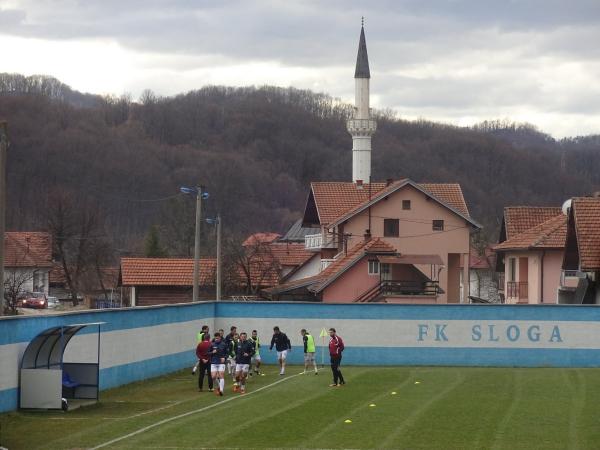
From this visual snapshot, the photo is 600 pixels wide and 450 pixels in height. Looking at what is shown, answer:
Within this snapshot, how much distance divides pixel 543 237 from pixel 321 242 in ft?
78.4

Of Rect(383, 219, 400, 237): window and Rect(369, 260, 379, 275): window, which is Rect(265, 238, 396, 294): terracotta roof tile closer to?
Rect(369, 260, 379, 275): window

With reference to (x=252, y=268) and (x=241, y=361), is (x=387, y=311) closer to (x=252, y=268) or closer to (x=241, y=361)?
(x=241, y=361)

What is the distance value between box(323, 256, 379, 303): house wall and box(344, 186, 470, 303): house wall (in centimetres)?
1285

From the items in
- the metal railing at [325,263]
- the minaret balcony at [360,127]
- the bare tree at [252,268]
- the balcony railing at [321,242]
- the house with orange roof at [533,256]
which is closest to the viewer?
the house with orange roof at [533,256]

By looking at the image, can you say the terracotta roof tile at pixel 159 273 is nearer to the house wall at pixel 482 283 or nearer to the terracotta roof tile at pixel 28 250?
the terracotta roof tile at pixel 28 250

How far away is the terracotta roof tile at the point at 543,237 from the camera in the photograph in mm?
57875

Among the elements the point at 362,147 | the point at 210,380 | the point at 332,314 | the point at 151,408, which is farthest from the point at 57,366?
the point at 362,147

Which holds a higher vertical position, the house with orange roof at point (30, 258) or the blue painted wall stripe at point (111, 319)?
the house with orange roof at point (30, 258)

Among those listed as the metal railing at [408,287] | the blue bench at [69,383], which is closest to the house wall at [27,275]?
the metal railing at [408,287]

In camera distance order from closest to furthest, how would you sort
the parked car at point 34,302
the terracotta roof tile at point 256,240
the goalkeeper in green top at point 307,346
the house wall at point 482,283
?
1. the goalkeeper in green top at point 307,346
2. the parked car at point 34,302
3. the terracotta roof tile at point 256,240
4. the house wall at point 482,283

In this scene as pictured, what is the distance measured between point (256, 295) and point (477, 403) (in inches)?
1877

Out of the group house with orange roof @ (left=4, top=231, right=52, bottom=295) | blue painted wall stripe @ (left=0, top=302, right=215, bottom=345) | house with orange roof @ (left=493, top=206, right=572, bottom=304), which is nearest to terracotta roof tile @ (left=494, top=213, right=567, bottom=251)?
house with orange roof @ (left=493, top=206, right=572, bottom=304)

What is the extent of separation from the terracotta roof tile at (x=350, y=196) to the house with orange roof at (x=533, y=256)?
12.3 meters

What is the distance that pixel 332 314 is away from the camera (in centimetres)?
4438
